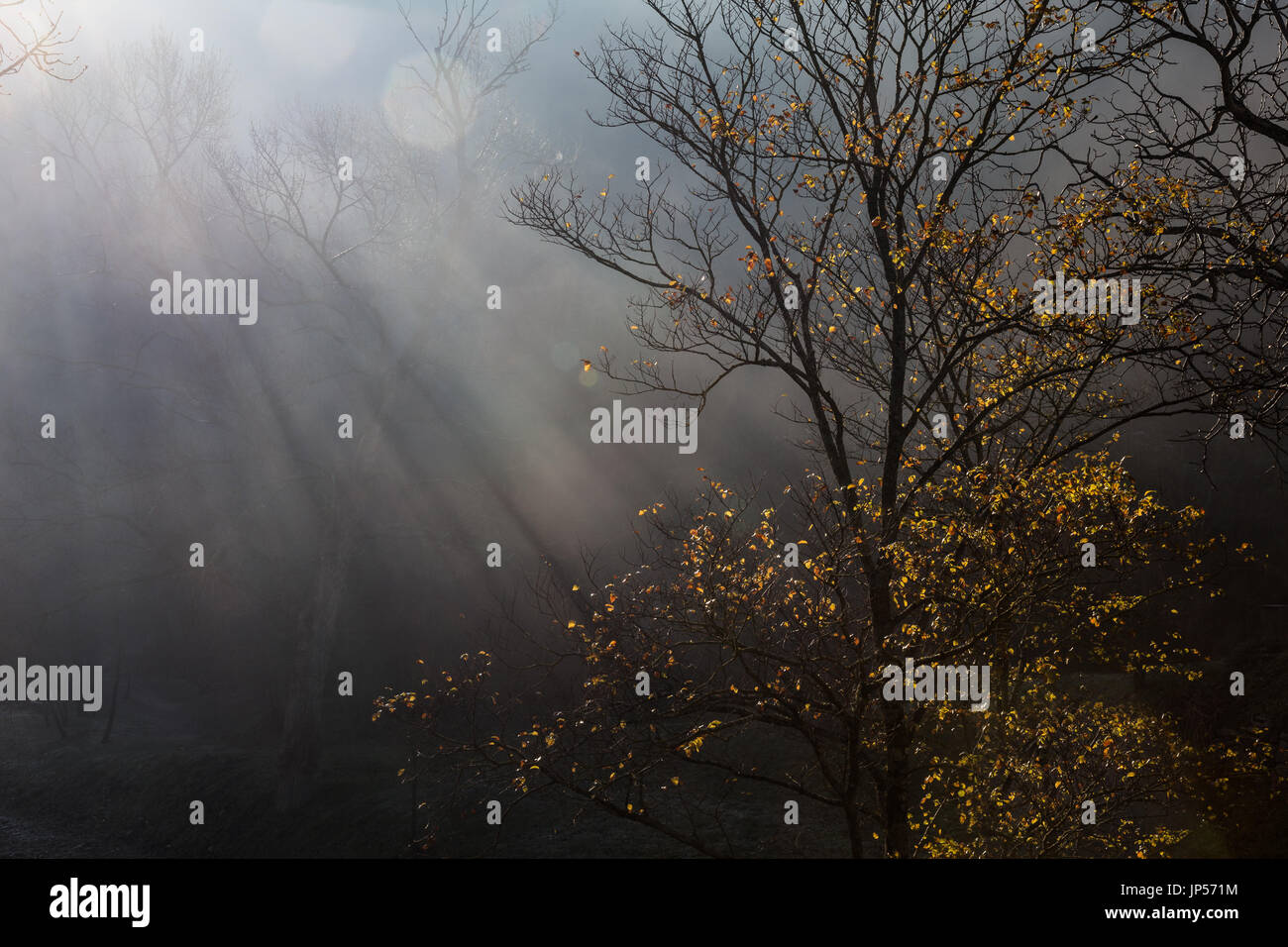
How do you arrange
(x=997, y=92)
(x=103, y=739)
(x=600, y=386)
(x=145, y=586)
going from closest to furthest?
(x=997, y=92), (x=103, y=739), (x=145, y=586), (x=600, y=386)

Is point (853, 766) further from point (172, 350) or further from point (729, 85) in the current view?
point (172, 350)

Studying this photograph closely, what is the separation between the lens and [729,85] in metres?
9.38

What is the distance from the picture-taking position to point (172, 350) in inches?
884

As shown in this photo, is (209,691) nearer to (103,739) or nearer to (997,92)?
(103,739)

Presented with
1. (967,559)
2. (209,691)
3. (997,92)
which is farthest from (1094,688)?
(209,691)

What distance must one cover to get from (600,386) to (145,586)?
13.0m

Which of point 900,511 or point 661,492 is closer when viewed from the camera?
point 900,511

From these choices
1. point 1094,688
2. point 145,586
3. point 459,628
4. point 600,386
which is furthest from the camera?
point 600,386

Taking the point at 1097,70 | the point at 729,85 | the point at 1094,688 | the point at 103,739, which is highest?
the point at 729,85

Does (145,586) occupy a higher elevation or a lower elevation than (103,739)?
higher
